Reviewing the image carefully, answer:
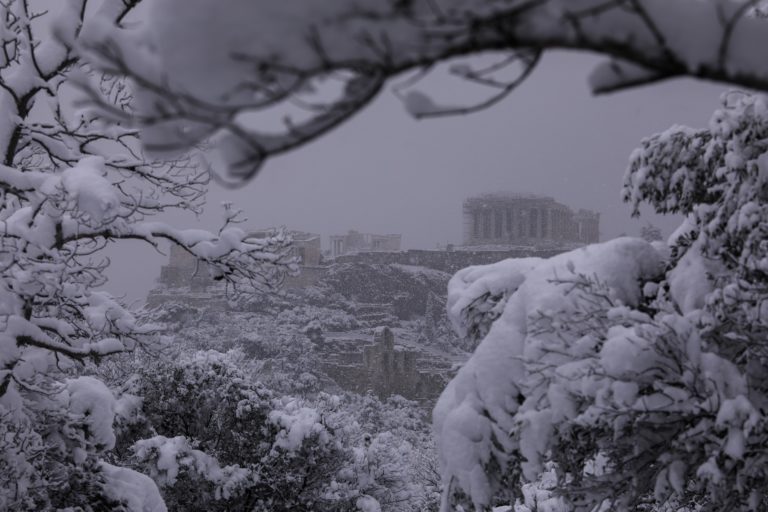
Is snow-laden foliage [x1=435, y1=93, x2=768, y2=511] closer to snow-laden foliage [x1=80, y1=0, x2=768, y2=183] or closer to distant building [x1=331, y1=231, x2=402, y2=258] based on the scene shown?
snow-laden foliage [x1=80, y1=0, x2=768, y2=183]

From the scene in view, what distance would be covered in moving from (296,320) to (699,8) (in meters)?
37.8

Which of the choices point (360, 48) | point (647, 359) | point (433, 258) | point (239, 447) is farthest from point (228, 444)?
point (433, 258)

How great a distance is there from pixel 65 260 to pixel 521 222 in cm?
5922

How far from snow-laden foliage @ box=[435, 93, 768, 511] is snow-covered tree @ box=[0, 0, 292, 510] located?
2.28 m

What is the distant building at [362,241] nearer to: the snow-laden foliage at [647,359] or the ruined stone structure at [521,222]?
the ruined stone structure at [521,222]

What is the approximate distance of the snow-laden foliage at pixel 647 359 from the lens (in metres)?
2.95

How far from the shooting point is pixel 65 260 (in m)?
4.58

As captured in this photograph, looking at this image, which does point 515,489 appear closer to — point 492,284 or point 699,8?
point 492,284

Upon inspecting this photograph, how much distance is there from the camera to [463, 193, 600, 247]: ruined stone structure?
60312 mm

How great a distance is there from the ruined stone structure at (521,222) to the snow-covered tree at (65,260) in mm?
54761

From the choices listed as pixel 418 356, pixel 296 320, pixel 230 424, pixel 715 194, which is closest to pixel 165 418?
pixel 230 424

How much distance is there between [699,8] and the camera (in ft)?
4.41

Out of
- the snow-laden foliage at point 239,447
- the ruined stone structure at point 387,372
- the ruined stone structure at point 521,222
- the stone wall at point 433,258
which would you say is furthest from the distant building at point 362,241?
the snow-laden foliage at point 239,447

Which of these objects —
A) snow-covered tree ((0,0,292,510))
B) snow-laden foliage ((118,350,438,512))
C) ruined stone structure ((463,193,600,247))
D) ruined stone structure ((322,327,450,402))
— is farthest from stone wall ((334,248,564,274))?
snow-covered tree ((0,0,292,510))
